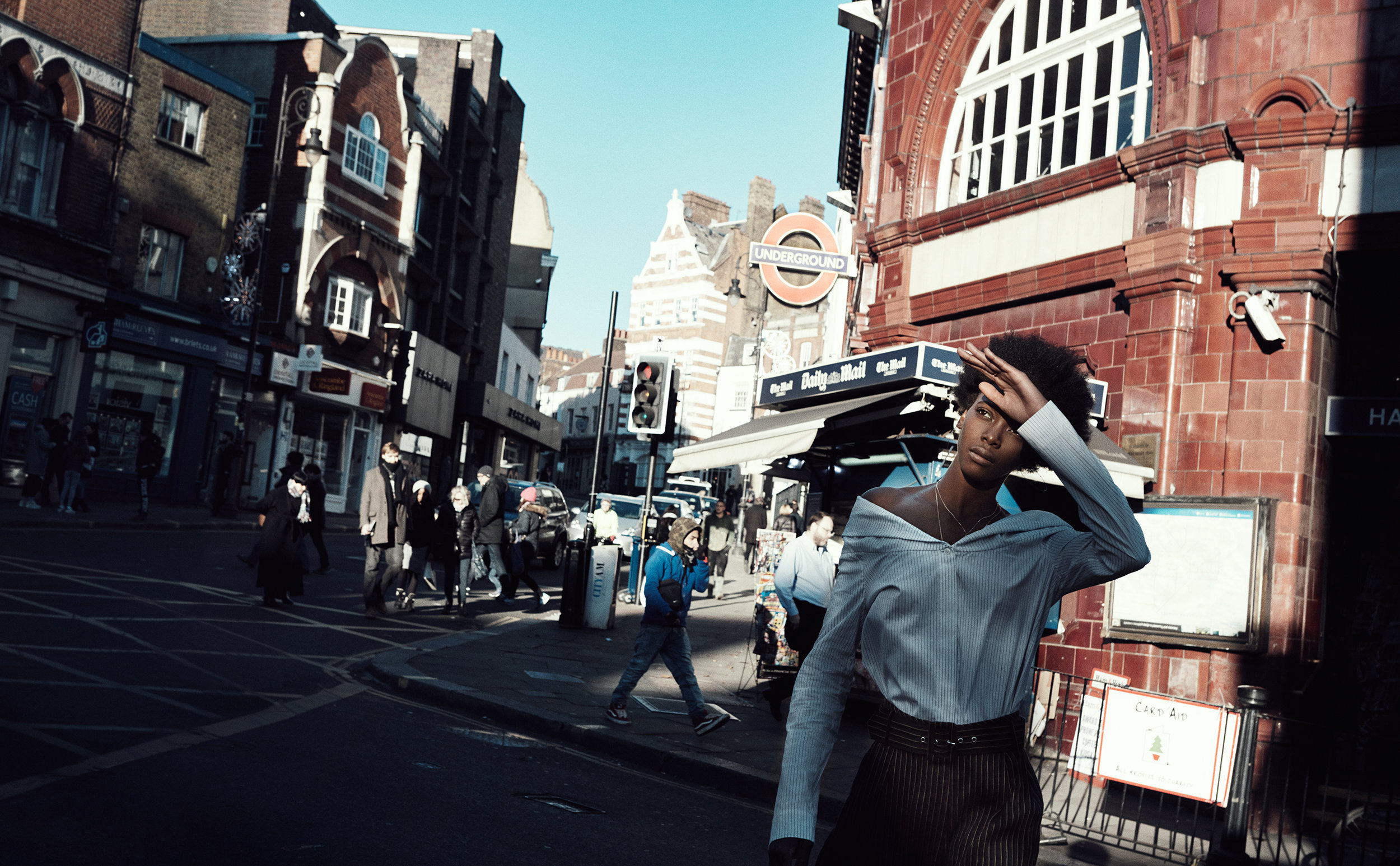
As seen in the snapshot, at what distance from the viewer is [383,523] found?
1359cm

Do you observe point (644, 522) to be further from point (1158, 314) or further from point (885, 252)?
point (1158, 314)

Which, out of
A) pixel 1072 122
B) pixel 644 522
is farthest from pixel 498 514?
pixel 1072 122

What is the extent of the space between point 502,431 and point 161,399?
2213 centimetres

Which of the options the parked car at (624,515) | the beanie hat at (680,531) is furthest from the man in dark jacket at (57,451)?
the beanie hat at (680,531)

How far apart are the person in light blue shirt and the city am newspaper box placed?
5.10 metres

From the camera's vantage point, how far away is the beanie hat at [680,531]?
31.6ft

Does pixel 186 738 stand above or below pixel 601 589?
below

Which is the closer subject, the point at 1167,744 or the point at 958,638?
the point at 958,638

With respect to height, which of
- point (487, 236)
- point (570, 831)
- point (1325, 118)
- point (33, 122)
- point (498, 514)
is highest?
point (487, 236)

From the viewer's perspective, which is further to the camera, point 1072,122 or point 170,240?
point 170,240

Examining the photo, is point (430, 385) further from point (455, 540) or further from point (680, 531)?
point (680, 531)

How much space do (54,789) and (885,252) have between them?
10850 millimetres

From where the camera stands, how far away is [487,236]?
147 ft

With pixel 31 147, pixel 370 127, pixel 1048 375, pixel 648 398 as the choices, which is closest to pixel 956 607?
pixel 1048 375
